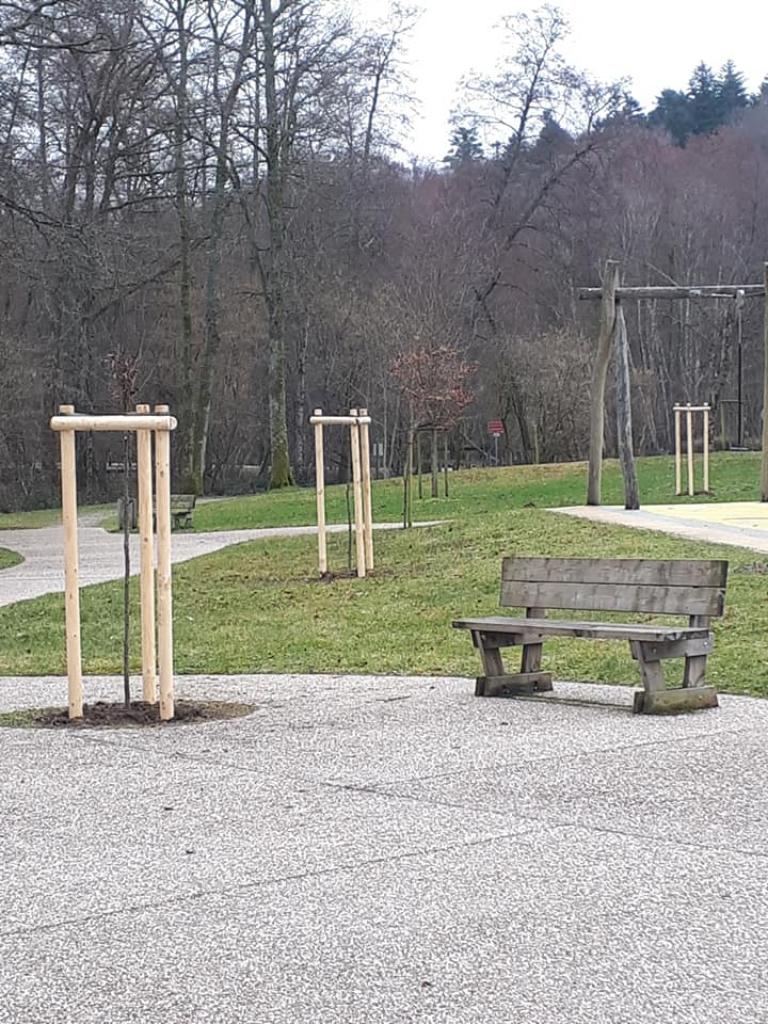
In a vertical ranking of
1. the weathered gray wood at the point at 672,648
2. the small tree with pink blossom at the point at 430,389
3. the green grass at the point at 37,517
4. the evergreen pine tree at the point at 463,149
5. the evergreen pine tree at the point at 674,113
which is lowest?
the green grass at the point at 37,517

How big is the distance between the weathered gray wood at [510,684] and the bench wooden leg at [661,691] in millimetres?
1076

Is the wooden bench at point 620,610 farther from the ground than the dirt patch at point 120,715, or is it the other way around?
the wooden bench at point 620,610

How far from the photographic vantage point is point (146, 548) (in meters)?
9.10

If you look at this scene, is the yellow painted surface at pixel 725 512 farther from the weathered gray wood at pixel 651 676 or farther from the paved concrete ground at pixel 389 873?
the paved concrete ground at pixel 389 873

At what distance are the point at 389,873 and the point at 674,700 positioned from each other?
3.92 meters

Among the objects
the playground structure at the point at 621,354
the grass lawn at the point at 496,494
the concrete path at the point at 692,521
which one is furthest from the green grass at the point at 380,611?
the grass lawn at the point at 496,494

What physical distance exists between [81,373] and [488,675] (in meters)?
38.6

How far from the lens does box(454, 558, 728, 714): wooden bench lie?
909cm

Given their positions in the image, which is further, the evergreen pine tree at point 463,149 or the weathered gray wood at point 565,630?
the evergreen pine tree at point 463,149

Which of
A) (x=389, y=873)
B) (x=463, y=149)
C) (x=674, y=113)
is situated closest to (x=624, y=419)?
(x=389, y=873)

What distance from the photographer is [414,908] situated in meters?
5.10

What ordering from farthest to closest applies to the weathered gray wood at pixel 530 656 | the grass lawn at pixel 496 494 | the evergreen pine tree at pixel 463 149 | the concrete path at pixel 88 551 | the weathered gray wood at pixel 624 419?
the evergreen pine tree at pixel 463 149 < the grass lawn at pixel 496 494 < the weathered gray wood at pixel 624 419 < the concrete path at pixel 88 551 < the weathered gray wood at pixel 530 656

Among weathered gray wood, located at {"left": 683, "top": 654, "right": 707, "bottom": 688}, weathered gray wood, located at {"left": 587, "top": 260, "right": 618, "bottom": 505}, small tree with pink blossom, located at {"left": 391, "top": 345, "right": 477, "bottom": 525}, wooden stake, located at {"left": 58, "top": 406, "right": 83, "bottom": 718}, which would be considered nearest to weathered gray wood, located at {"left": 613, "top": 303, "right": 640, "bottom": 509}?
weathered gray wood, located at {"left": 587, "top": 260, "right": 618, "bottom": 505}

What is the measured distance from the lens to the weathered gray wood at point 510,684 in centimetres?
1009
